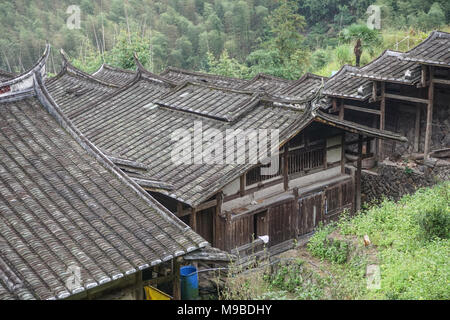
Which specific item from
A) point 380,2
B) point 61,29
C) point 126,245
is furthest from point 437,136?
point 61,29

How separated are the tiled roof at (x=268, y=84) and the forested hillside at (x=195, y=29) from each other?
10.3 meters

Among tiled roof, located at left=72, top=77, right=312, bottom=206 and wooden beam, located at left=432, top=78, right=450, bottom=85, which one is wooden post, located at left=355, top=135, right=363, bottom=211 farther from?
wooden beam, located at left=432, top=78, right=450, bottom=85

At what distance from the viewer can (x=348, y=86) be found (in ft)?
59.4

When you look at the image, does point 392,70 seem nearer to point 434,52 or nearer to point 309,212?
point 434,52

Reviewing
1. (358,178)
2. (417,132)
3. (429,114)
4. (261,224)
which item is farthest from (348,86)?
(261,224)

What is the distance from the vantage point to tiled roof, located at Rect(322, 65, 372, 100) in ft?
56.9

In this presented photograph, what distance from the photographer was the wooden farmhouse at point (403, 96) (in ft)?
52.0

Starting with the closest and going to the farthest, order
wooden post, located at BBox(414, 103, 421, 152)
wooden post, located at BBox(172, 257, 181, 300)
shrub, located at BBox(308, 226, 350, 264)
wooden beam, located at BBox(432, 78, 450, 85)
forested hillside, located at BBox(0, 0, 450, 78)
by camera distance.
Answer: wooden post, located at BBox(172, 257, 181, 300), shrub, located at BBox(308, 226, 350, 264), wooden beam, located at BBox(432, 78, 450, 85), wooden post, located at BBox(414, 103, 421, 152), forested hillside, located at BBox(0, 0, 450, 78)

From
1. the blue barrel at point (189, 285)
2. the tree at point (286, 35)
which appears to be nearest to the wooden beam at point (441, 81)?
the blue barrel at point (189, 285)

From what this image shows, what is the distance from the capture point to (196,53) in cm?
4559

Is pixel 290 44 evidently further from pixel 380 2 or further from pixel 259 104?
pixel 259 104

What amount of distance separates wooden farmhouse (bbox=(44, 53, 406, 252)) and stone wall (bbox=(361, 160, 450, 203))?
2.43 m

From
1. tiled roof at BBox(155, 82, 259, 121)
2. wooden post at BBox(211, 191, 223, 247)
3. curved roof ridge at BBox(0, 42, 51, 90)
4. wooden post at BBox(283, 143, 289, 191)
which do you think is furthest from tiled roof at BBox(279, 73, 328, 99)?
curved roof ridge at BBox(0, 42, 51, 90)

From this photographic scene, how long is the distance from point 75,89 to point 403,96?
39.3 feet
